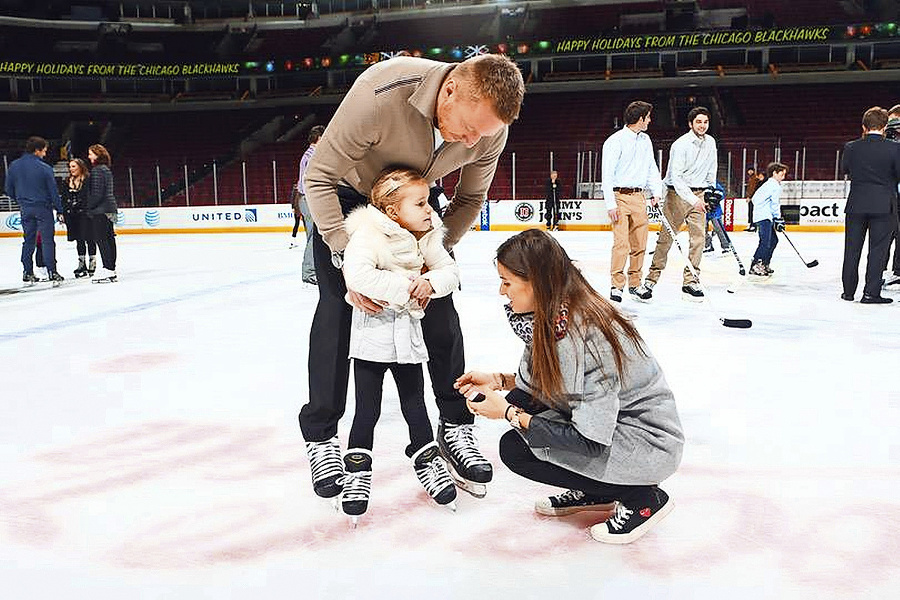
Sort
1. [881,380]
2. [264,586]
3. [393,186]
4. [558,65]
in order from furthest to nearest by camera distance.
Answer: [558,65] < [881,380] < [393,186] < [264,586]

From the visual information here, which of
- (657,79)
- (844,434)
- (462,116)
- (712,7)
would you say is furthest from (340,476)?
(712,7)

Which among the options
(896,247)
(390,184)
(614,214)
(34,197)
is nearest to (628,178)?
(614,214)

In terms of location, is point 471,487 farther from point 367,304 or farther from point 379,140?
point 379,140

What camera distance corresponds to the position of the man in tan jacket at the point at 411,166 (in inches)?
62.9

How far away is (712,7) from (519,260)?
24.9m

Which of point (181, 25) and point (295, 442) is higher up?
point (181, 25)

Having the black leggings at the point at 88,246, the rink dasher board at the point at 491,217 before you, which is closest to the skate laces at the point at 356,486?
the black leggings at the point at 88,246

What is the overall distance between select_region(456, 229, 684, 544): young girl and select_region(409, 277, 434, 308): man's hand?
0.66 feet

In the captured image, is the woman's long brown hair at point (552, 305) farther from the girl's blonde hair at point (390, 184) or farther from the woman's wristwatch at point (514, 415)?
the girl's blonde hair at point (390, 184)

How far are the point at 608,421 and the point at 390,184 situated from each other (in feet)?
2.40

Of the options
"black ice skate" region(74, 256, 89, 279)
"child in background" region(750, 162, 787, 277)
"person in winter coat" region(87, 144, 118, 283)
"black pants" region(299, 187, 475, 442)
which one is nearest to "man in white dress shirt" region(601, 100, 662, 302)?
"child in background" region(750, 162, 787, 277)

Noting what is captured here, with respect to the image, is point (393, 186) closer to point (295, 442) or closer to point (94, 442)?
point (295, 442)

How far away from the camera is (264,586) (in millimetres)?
1466

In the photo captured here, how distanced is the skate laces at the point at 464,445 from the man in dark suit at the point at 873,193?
4.06 m
